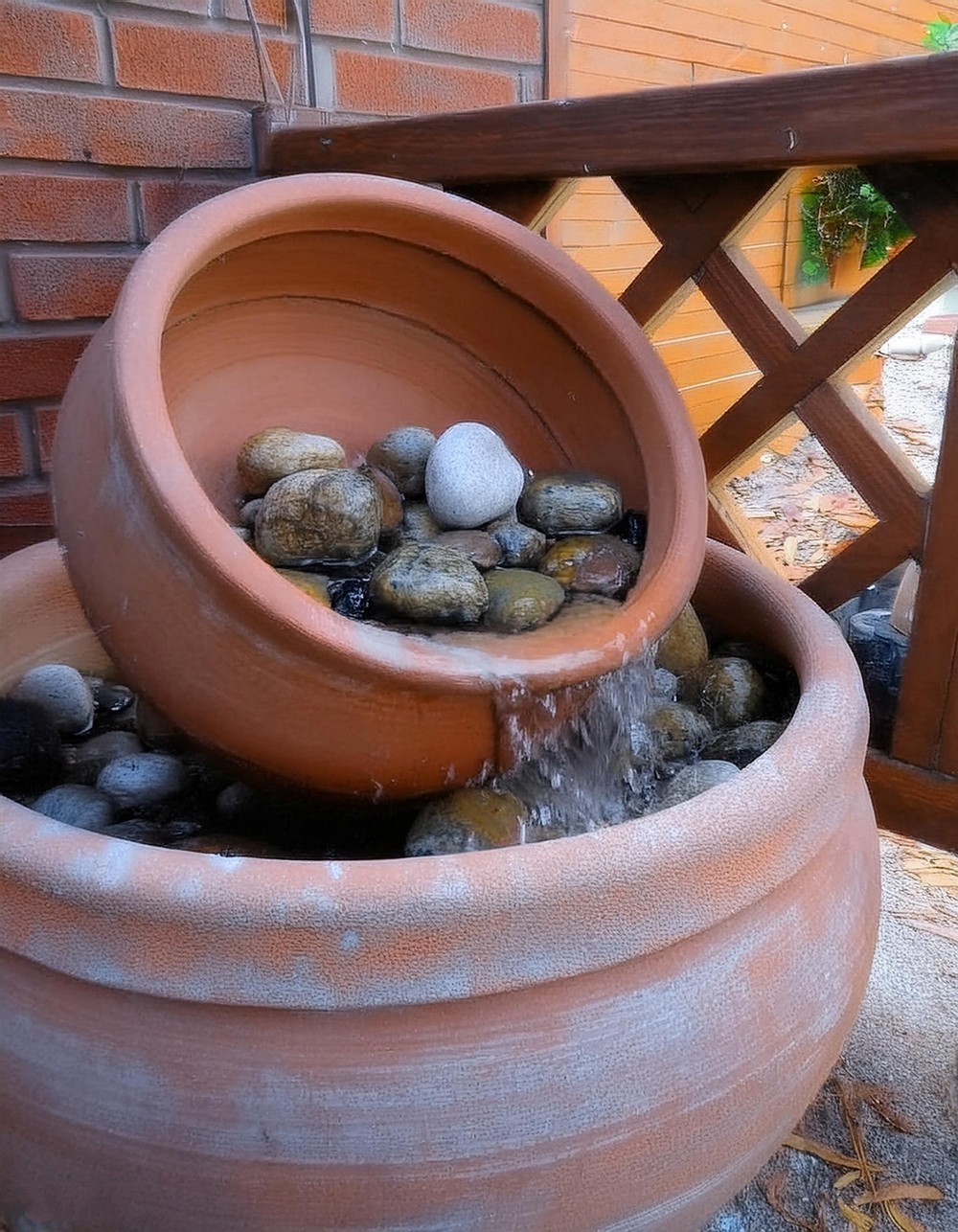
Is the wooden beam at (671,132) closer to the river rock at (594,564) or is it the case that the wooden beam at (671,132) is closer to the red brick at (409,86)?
the red brick at (409,86)

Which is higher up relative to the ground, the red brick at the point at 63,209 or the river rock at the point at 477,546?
the red brick at the point at 63,209

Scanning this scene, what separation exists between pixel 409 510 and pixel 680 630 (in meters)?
0.35

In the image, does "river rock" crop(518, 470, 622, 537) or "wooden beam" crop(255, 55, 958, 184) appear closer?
"wooden beam" crop(255, 55, 958, 184)

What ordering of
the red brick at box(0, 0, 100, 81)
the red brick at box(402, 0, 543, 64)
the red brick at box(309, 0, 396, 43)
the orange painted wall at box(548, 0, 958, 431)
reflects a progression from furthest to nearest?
the orange painted wall at box(548, 0, 958, 431) < the red brick at box(402, 0, 543, 64) < the red brick at box(309, 0, 396, 43) < the red brick at box(0, 0, 100, 81)

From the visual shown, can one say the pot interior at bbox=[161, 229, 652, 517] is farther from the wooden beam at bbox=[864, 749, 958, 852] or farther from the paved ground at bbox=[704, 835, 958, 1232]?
the paved ground at bbox=[704, 835, 958, 1232]

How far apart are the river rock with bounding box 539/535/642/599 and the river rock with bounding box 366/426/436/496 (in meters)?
0.17

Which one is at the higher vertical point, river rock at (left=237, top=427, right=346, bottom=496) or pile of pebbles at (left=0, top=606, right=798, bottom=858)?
river rock at (left=237, top=427, right=346, bottom=496)

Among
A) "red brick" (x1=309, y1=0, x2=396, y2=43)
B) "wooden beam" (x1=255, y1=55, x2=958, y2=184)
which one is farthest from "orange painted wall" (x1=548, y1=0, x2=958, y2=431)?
"wooden beam" (x1=255, y1=55, x2=958, y2=184)

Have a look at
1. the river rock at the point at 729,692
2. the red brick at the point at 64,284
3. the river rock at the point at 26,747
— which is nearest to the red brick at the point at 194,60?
the red brick at the point at 64,284

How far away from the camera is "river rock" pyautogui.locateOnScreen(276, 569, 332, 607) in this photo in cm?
92

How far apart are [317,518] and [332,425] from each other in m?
0.27

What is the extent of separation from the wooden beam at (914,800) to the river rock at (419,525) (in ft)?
1.87

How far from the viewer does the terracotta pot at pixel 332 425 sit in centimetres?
80

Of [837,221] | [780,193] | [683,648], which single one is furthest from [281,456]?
[837,221]
